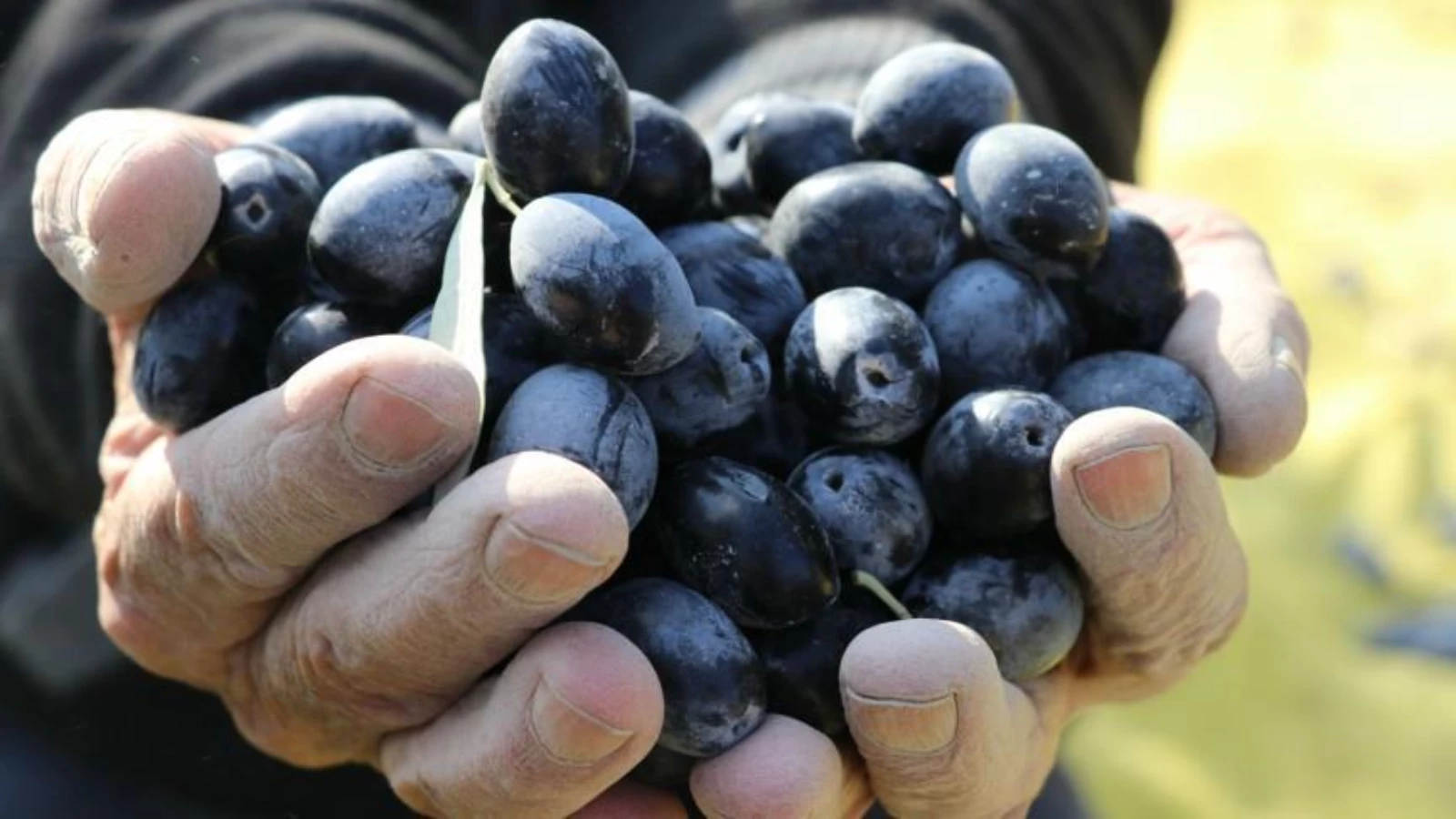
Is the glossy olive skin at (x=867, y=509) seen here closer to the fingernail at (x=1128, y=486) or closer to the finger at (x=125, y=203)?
the fingernail at (x=1128, y=486)

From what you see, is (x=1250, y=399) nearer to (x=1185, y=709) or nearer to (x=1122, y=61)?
(x=1122, y=61)

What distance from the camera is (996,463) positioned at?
63 centimetres

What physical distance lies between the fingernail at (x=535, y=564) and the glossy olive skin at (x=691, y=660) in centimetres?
5

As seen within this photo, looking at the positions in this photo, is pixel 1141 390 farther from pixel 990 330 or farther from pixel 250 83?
pixel 250 83

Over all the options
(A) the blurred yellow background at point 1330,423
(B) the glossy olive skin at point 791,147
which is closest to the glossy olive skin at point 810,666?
(B) the glossy olive skin at point 791,147

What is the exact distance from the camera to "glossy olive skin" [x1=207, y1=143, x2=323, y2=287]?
0.67 m

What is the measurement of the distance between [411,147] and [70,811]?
62cm

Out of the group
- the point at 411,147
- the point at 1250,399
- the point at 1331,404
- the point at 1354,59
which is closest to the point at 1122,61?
the point at 1250,399

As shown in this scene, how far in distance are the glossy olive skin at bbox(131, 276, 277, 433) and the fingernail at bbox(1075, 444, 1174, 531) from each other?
14.0 inches

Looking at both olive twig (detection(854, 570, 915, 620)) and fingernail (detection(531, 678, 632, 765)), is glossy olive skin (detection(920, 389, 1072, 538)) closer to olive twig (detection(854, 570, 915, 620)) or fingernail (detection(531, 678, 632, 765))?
olive twig (detection(854, 570, 915, 620))

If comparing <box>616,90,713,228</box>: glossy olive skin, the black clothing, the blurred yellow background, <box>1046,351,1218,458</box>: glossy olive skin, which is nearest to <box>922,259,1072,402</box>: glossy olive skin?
<box>1046,351,1218,458</box>: glossy olive skin

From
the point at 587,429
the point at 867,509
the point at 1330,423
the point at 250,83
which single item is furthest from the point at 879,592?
the point at 1330,423

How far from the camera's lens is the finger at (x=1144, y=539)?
60 centimetres

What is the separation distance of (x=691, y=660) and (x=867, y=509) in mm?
104
